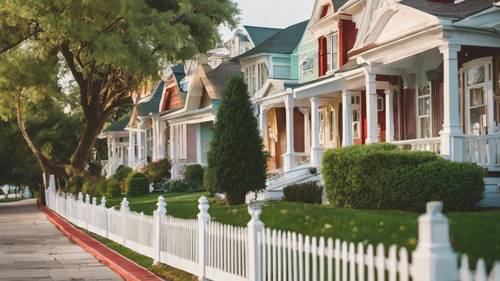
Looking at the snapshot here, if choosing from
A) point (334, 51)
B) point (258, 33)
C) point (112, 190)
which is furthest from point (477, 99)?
point (258, 33)

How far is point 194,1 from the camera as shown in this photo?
104 ft

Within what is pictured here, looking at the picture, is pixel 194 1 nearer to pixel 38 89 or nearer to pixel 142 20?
pixel 142 20

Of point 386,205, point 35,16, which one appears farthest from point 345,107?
point 35,16

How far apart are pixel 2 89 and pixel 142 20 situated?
26.1ft

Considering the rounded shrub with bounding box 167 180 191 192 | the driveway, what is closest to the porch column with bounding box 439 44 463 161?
the driveway

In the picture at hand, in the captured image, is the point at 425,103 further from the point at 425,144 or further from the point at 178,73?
the point at 178,73

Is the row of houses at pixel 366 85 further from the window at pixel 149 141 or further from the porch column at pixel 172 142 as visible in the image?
the window at pixel 149 141

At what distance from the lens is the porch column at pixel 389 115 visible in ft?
65.2

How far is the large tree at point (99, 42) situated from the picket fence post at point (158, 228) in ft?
51.0

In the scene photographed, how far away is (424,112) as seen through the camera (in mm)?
20156

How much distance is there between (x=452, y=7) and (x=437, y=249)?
13.6 meters

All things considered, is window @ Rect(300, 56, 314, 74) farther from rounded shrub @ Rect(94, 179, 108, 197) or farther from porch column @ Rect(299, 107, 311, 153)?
rounded shrub @ Rect(94, 179, 108, 197)

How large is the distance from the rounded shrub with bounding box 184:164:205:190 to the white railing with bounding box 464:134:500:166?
18744mm

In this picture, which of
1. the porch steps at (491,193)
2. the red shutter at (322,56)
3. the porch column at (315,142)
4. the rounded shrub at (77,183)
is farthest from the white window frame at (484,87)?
the rounded shrub at (77,183)
